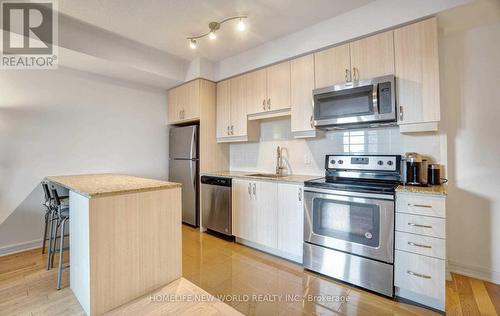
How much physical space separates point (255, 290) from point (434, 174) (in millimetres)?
1887

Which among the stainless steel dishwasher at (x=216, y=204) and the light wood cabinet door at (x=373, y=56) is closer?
the light wood cabinet door at (x=373, y=56)

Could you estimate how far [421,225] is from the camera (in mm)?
1638

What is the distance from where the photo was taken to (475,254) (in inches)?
80.6

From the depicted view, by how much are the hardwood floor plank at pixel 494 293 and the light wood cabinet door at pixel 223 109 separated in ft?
10.4

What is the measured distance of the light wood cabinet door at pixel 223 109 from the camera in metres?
3.38

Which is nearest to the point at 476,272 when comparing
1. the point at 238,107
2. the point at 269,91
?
the point at 269,91

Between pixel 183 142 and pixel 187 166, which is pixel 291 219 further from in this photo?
pixel 183 142

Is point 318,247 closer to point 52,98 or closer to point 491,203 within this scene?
point 491,203

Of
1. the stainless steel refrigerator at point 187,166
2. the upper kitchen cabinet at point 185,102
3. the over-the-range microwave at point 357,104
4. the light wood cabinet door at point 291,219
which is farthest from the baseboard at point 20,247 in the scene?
the over-the-range microwave at point 357,104

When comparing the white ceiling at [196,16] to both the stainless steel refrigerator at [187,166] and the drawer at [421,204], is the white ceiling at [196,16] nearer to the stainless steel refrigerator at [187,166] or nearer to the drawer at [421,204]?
the stainless steel refrigerator at [187,166]

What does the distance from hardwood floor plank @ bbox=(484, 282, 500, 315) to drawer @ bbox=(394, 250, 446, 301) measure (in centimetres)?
49

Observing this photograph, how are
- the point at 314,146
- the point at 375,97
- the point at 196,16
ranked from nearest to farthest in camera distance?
the point at 375,97 → the point at 196,16 → the point at 314,146

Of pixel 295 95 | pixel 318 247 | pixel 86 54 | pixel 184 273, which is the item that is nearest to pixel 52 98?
pixel 86 54

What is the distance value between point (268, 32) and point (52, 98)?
2.85m
